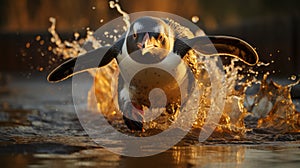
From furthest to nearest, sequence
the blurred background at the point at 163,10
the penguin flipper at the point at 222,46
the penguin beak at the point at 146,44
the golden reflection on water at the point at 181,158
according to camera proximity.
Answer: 1. the blurred background at the point at 163,10
2. the penguin flipper at the point at 222,46
3. the penguin beak at the point at 146,44
4. the golden reflection on water at the point at 181,158

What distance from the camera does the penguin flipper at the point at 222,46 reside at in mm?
5355

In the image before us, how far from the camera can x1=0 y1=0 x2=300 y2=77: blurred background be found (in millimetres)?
11898

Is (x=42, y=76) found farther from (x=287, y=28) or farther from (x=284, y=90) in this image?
(x=284, y=90)

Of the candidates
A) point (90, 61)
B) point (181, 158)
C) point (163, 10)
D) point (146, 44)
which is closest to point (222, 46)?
point (146, 44)

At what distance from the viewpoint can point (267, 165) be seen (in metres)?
4.00

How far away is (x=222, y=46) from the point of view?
17.8ft

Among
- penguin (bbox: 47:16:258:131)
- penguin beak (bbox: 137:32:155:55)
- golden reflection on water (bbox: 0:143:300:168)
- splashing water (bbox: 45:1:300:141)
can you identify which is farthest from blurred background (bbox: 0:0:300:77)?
golden reflection on water (bbox: 0:143:300:168)

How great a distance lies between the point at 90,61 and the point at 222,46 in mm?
859

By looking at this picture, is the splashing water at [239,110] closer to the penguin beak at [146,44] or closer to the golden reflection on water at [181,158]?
the penguin beak at [146,44]

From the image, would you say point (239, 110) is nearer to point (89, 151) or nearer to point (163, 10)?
point (89, 151)

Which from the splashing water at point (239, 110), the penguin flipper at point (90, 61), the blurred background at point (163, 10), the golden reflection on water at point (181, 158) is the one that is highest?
the blurred background at point (163, 10)

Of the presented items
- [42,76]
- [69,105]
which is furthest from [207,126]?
[42,76]

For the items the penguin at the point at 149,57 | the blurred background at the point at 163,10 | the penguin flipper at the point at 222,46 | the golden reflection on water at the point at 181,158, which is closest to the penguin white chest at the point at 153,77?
the penguin at the point at 149,57

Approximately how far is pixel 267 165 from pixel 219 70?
214 cm
